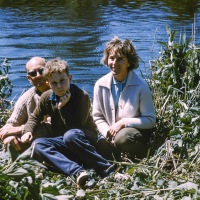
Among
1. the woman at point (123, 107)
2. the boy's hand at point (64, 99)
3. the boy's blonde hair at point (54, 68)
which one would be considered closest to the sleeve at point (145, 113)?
the woman at point (123, 107)

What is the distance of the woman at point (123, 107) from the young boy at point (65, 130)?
160 millimetres

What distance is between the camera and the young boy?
405cm

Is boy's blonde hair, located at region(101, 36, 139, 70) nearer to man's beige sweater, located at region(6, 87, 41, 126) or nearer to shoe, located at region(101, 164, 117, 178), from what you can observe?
man's beige sweater, located at region(6, 87, 41, 126)

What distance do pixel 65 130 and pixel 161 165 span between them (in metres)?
0.79

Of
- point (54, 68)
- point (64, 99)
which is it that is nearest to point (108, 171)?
point (64, 99)

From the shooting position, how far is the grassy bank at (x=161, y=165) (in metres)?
2.46

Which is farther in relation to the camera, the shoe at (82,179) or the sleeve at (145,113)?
the sleeve at (145,113)

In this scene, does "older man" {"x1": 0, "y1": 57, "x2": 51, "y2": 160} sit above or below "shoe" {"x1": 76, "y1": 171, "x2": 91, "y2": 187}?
above

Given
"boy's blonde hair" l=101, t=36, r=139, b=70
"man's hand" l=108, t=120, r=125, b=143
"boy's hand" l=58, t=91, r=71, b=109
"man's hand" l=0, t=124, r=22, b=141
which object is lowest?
"man's hand" l=0, t=124, r=22, b=141

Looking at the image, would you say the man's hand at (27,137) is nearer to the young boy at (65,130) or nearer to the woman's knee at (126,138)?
the young boy at (65,130)

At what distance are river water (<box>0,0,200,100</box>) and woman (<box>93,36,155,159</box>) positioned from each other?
353cm

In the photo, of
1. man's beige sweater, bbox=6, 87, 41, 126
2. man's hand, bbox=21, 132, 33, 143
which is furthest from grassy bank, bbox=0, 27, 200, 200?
man's beige sweater, bbox=6, 87, 41, 126

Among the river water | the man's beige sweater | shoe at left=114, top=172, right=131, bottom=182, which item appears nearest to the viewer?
shoe at left=114, top=172, right=131, bottom=182

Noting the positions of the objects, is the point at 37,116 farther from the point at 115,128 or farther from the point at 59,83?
the point at 115,128
